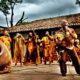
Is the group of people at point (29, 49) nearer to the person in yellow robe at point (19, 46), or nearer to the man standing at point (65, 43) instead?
the person in yellow robe at point (19, 46)

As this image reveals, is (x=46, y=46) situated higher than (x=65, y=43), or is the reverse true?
(x=46, y=46)

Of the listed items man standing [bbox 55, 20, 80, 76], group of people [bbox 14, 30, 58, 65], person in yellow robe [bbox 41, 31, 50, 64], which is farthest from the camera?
person in yellow robe [bbox 41, 31, 50, 64]

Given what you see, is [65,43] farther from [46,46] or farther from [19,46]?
[46,46]

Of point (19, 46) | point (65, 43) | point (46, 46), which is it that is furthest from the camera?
point (46, 46)

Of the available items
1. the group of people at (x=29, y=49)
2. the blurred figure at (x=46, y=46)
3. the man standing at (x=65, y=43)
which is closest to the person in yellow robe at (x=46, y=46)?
the blurred figure at (x=46, y=46)

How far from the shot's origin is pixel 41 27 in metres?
35.5

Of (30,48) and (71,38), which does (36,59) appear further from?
(71,38)

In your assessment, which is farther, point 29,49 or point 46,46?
point 46,46

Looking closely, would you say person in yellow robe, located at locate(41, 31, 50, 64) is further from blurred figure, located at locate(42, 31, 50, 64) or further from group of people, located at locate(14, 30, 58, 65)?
group of people, located at locate(14, 30, 58, 65)

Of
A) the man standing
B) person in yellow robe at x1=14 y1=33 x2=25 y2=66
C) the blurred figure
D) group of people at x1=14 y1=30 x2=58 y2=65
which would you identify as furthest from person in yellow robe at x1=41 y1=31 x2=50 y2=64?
Result: the man standing

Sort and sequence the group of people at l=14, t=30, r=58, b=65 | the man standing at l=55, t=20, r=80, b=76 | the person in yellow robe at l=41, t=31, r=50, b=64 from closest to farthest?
the man standing at l=55, t=20, r=80, b=76
the group of people at l=14, t=30, r=58, b=65
the person in yellow robe at l=41, t=31, r=50, b=64

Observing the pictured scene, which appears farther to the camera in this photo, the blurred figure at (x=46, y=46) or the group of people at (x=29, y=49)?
the blurred figure at (x=46, y=46)

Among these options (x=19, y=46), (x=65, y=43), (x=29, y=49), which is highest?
(x=19, y=46)

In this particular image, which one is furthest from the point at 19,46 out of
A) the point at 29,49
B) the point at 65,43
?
the point at 65,43
